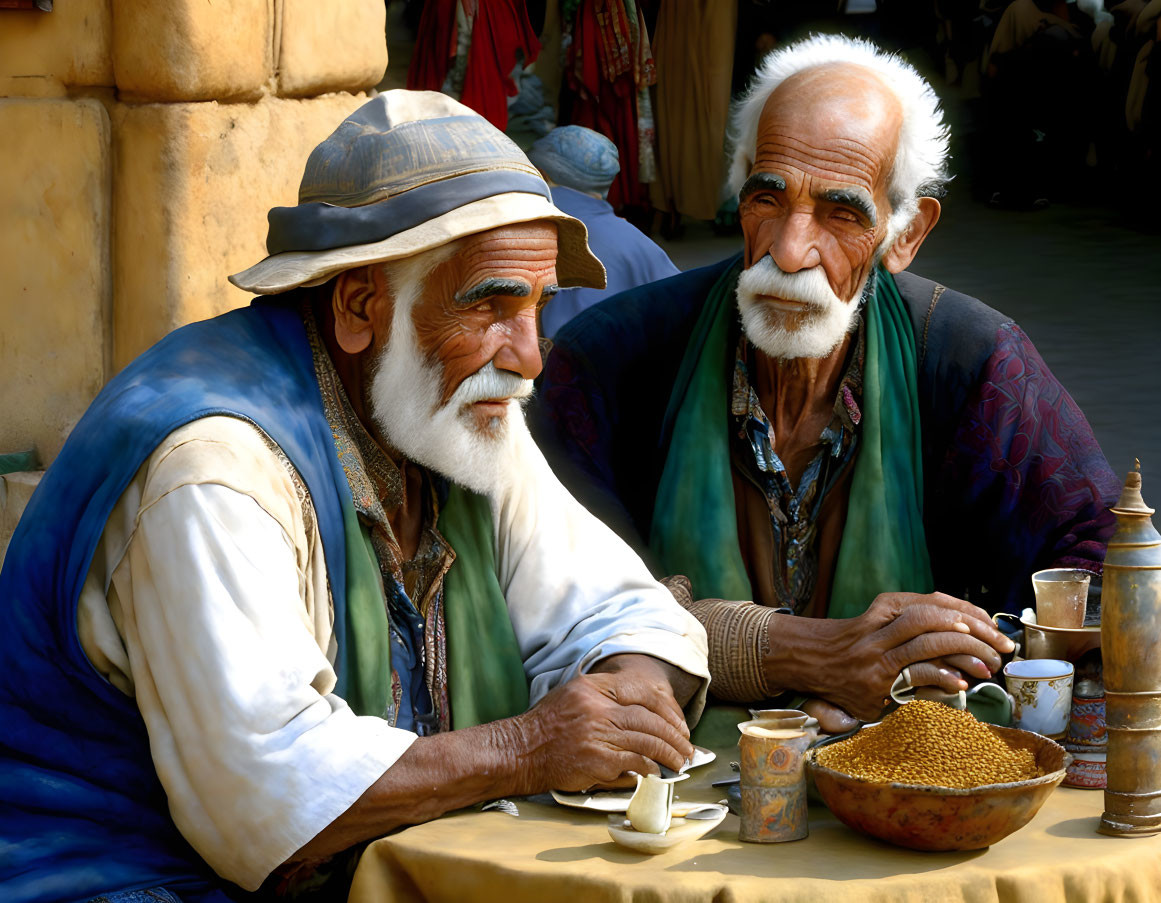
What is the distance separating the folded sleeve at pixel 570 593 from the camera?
9.02 feet

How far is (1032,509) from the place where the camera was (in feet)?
10.6

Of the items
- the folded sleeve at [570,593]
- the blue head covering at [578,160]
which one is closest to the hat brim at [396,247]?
the folded sleeve at [570,593]

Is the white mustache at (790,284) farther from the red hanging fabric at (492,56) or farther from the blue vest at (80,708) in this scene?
the red hanging fabric at (492,56)

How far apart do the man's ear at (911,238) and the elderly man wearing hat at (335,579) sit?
84 cm

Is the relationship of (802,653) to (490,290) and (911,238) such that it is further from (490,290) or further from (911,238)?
(911,238)

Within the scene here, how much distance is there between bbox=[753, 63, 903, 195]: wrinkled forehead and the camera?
3.34m

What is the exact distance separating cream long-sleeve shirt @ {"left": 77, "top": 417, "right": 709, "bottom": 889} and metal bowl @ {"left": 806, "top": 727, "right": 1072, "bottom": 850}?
666 mm

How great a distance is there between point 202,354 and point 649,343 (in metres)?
1.34

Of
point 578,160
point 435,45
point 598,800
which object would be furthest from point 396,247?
point 435,45

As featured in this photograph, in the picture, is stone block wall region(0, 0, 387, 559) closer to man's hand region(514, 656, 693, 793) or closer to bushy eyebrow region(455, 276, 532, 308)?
bushy eyebrow region(455, 276, 532, 308)

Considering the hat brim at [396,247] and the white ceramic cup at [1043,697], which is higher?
the hat brim at [396,247]

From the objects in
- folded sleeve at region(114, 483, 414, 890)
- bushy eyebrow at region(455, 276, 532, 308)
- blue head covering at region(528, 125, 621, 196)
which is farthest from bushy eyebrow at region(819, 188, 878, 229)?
blue head covering at region(528, 125, 621, 196)

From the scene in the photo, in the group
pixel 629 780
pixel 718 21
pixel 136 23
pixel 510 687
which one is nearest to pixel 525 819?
pixel 629 780

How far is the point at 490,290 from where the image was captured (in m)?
2.62
